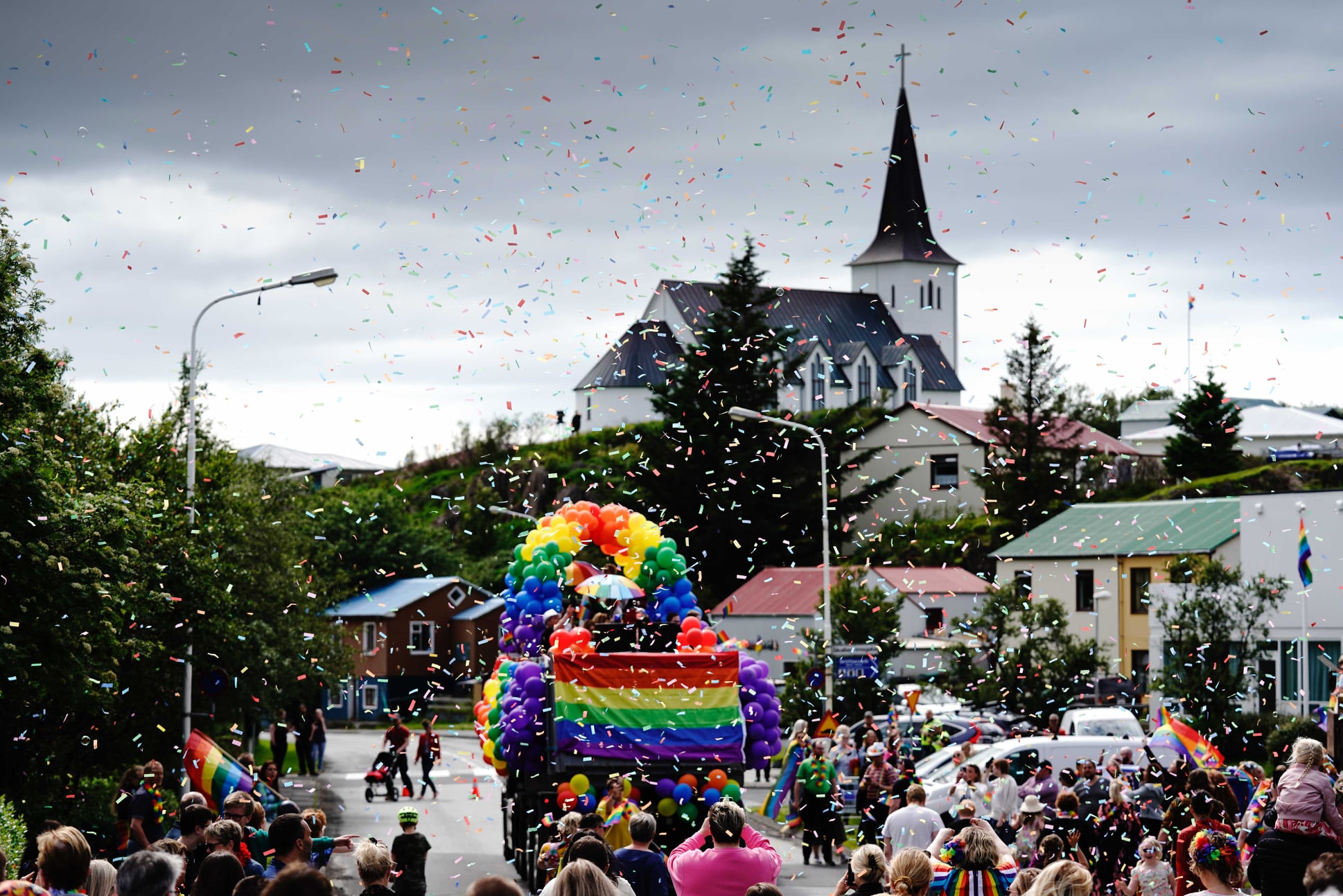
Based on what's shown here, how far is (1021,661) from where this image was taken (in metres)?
33.6

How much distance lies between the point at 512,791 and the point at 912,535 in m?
52.2

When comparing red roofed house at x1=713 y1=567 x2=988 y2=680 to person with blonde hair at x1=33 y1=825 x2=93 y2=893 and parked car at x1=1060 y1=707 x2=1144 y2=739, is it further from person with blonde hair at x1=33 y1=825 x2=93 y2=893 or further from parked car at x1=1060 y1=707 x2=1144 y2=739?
person with blonde hair at x1=33 y1=825 x2=93 y2=893

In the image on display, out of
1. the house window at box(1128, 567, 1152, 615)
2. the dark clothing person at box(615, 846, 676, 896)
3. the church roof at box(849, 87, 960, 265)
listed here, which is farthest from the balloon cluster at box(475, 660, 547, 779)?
the church roof at box(849, 87, 960, 265)

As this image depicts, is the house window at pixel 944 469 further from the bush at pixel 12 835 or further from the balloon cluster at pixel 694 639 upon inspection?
the bush at pixel 12 835

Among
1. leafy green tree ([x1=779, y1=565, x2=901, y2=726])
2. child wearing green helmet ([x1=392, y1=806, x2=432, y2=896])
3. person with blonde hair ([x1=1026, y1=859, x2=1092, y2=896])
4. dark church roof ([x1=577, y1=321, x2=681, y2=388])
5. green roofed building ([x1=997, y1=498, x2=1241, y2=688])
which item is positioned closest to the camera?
person with blonde hair ([x1=1026, y1=859, x2=1092, y2=896])

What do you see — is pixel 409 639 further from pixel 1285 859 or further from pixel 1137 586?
pixel 1285 859

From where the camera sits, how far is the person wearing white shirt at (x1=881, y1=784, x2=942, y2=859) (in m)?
13.5

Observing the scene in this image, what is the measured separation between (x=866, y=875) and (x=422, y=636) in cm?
6497

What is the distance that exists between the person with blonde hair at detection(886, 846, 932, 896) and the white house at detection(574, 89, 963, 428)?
7889 cm

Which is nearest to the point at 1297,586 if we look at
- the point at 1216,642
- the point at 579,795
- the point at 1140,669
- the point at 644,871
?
the point at 1216,642

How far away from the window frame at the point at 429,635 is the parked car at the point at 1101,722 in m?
45.8

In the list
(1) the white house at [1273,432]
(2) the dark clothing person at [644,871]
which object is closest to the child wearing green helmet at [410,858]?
(2) the dark clothing person at [644,871]

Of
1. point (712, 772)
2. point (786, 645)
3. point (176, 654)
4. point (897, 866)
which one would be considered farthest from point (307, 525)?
point (897, 866)

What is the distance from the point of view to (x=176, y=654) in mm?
24766
